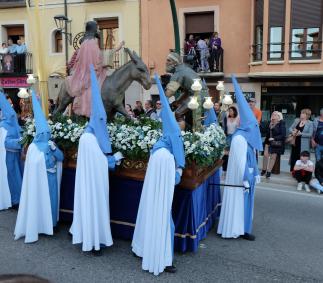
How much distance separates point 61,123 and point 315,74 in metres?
10.9

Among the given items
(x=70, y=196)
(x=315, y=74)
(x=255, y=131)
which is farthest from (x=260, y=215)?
(x=315, y=74)

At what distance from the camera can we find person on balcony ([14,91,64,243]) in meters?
5.19

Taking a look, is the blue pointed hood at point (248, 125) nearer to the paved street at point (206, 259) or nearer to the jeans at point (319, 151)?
the paved street at point (206, 259)

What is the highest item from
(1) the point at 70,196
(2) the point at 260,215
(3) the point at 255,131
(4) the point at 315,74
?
(4) the point at 315,74

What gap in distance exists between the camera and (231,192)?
17.7ft

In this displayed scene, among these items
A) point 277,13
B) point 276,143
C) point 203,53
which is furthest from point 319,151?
point 203,53

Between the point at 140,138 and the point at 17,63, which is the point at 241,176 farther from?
the point at 17,63


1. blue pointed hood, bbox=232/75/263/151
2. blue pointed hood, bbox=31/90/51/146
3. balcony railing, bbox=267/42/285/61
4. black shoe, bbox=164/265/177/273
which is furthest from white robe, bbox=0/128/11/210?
balcony railing, bbox=267/42/285/61

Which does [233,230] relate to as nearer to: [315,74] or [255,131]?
[255,131]

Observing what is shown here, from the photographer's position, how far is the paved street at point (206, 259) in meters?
4.36

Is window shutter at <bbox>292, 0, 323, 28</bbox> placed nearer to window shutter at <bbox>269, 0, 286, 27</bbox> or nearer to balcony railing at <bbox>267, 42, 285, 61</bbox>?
window shutter at <bbox>269, 0, 286, 27</bbox>

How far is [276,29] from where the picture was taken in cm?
1481

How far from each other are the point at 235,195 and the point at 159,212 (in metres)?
1.46

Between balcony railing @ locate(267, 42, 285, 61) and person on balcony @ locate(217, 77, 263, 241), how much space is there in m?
10.2
